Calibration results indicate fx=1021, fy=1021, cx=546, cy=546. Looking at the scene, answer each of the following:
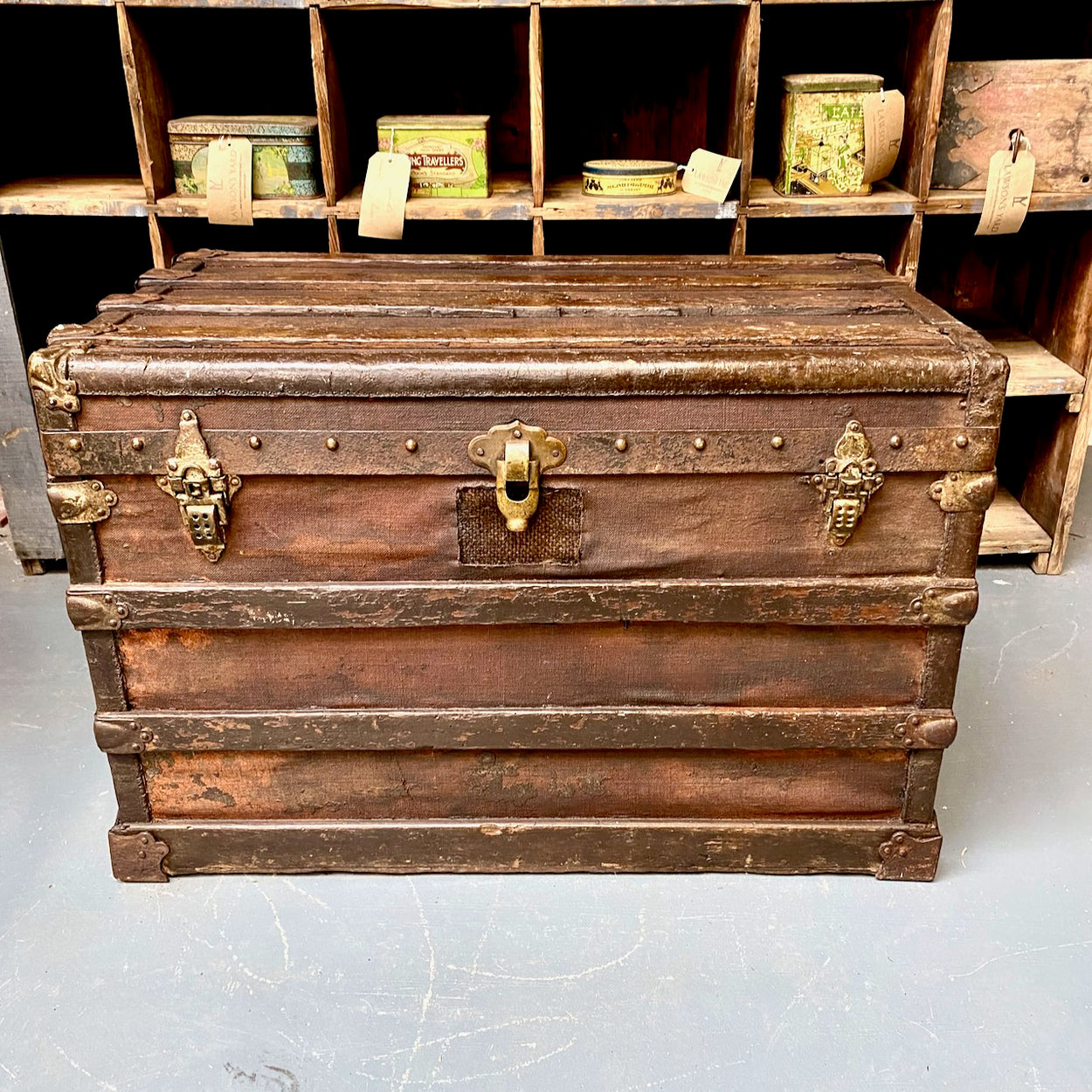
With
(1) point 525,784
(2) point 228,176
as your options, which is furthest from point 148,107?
(1) point 525,784

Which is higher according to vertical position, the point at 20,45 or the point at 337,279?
the point at 20,45

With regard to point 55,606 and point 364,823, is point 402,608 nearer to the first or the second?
point 364,823

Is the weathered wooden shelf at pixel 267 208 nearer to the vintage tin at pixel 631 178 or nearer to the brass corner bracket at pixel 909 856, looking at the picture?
the vintage tin at pixel 631 178

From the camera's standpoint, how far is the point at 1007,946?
1612mm

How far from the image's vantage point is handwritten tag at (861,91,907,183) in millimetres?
2305

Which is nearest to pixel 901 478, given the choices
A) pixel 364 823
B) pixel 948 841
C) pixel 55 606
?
pixel 948 841

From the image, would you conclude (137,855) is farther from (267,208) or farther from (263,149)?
(263,149)

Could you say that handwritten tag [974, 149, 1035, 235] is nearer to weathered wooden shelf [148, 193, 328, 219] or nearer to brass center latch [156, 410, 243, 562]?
weathered wooden shelf [148, 193, 328, 219]

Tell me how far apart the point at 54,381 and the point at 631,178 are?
1.43m

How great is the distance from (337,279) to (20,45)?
1.51 m

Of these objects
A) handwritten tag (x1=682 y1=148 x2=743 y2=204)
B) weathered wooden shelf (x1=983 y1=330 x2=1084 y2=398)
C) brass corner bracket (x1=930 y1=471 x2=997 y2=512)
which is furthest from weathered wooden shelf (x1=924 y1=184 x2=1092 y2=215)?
brass corner bracket (x1=930 y1=471 x2=997 y2=512)

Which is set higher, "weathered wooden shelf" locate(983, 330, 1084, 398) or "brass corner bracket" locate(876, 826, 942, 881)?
"weathered wooden shelf" locate(983, 330, 1084, 398)

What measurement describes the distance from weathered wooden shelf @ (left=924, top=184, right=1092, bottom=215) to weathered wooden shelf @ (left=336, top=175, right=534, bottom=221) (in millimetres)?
954

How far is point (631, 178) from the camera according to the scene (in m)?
2.38
